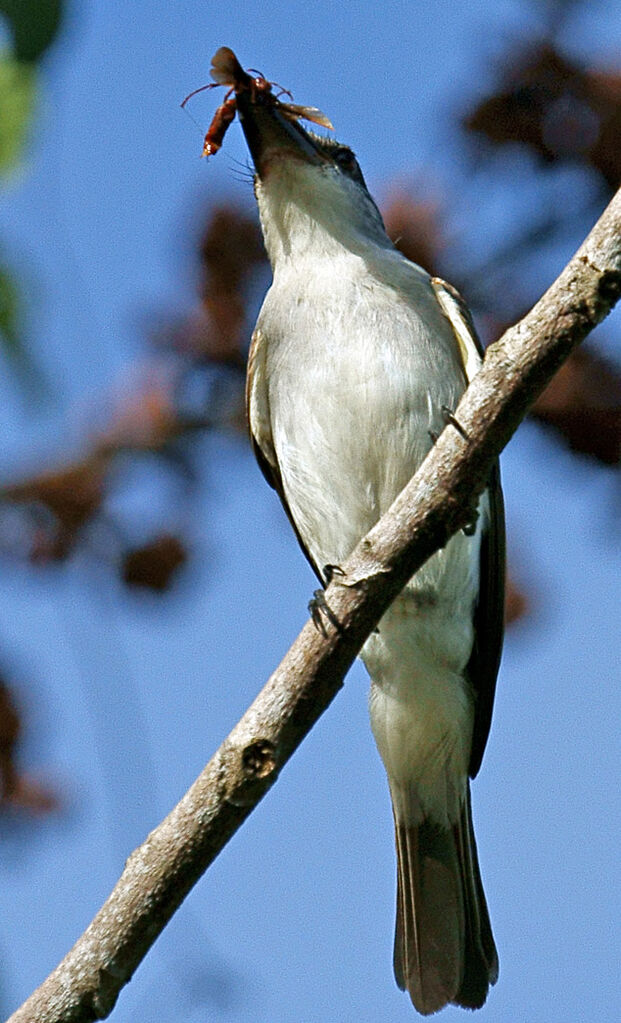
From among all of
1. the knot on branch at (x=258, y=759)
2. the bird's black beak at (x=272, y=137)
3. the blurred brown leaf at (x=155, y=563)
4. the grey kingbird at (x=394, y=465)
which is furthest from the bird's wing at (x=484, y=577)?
the knot on branch at (x=258, y=759)

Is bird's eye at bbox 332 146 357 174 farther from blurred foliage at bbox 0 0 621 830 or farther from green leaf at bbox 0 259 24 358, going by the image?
green leaf at bbox 0 259 24 358

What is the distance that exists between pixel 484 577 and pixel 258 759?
5.22ft

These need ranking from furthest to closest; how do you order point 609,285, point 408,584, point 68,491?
point 408,584
point 68,491
point 609,285

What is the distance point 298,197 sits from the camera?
13.0 ft

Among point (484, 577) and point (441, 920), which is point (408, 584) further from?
point (441, 920)

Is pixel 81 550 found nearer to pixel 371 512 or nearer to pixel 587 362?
pixel 371 512

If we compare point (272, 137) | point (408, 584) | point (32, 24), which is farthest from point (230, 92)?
point (32, 24)

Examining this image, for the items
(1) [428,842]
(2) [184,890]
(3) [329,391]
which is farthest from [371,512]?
(2) [184,890]

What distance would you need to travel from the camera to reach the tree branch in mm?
2309

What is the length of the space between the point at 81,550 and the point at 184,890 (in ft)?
3.93

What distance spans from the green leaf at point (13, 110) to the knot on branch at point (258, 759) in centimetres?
128

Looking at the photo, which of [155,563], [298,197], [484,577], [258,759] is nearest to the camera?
[258,759]

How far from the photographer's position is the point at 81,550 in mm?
3377

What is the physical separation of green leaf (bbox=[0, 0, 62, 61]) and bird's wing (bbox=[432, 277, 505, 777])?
101 inches
